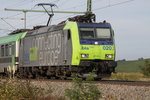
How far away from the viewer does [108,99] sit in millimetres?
11000

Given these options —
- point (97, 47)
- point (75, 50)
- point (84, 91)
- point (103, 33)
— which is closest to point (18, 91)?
point (84, 91)

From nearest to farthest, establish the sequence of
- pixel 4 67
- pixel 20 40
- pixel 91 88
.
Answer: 1. pixel 91 88
2. pixel 20 40
3. pixel 4 67

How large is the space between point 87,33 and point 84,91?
35.5 ft

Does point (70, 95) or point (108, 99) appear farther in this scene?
point (108, 99)

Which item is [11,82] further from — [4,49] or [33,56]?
[4,49]

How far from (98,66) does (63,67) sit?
6.13 ft

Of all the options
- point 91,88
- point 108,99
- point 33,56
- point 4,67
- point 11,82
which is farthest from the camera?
point 4,67

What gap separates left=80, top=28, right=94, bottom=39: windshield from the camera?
20.7 m

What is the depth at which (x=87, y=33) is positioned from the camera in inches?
824

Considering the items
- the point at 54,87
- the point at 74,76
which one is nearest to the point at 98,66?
the point at 54,87

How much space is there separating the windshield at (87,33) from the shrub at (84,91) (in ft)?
33.6

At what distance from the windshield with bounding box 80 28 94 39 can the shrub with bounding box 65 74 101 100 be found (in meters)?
10.3

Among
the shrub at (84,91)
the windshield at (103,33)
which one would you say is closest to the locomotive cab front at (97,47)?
the windshield at (103,33)

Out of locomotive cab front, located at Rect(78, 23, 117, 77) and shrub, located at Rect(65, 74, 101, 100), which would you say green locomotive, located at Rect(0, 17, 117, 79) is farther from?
shrub, located at Rect(65, 74, 101, 100)
